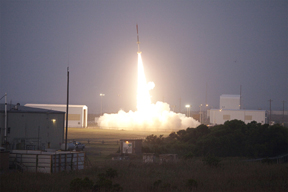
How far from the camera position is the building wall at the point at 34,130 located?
2904 centimetres

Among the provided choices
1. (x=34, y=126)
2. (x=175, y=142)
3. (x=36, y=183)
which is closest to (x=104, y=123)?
(x=175, y=142)

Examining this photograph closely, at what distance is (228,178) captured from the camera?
61.6 feet

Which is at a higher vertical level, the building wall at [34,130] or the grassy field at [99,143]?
the building wall at [34,130]

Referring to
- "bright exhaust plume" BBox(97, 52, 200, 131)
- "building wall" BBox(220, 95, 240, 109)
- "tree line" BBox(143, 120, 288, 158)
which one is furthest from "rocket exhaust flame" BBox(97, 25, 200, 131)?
"tree line" BBox(143, 120, 288, 158)

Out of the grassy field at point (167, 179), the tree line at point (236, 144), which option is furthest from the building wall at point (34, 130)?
the grassy field at point (167, 179)

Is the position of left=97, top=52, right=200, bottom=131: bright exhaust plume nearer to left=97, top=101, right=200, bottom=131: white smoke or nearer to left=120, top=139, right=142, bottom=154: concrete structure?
left=97, top=101, right=200, bottom=131: white smoke

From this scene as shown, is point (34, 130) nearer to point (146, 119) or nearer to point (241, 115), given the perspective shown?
point (146, 119)

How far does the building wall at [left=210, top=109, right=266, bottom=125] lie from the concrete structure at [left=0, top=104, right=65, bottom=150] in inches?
2105

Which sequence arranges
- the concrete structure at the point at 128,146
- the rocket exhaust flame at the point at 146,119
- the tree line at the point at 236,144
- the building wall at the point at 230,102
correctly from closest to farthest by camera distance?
the concrete structure at the point at 128,146, the tree line at the point at 236,144, the rocket exhaust flame at the point at 146,119, the building wall at the point at 230,102

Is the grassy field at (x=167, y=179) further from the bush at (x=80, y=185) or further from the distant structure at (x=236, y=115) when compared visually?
the distant structure at (x=236, y=115)

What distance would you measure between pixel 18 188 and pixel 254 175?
45.2 ft

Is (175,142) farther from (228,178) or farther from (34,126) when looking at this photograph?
(228,178)

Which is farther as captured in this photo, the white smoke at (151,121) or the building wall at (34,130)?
the white smoke at (151,121)

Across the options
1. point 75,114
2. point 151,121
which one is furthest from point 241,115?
point 75,114
